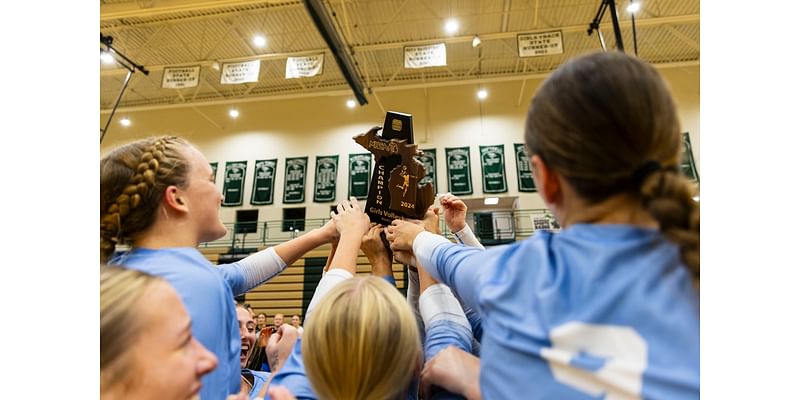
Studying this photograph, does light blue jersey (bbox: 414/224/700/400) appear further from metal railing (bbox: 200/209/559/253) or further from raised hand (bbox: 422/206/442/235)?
metal railing (bbox: 200/209/559/253)

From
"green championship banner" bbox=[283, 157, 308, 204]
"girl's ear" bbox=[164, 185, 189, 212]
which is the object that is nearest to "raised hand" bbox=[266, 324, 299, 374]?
"girl's ear" bbox=[164, 185, 189, 212]

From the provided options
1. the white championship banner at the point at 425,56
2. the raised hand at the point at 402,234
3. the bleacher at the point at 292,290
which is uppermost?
the white championship banner at the point at 425,56

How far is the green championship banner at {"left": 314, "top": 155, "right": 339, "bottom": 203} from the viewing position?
1047 centimetres

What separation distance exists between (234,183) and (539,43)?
827 cm

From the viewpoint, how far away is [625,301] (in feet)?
1.87

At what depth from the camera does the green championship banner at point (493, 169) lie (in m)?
9.93

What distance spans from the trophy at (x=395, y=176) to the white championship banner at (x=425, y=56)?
20.4 ft

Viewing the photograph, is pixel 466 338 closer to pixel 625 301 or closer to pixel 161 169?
pixel 625 301

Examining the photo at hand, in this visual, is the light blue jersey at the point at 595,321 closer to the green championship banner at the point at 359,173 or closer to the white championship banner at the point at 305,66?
the white championship banner at the point at 305,66

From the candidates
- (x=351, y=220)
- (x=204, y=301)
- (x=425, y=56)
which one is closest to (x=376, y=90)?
(x=425, y=56)

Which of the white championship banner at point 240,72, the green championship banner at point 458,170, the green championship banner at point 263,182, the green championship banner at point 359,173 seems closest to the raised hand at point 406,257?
the white championship banner at point 240,72

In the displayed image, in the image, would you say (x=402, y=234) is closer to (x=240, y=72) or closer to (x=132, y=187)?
(x=132, y=187)

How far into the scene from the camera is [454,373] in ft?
2.65
